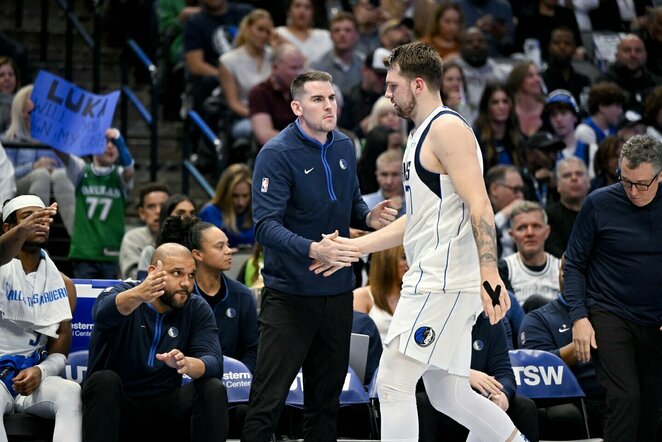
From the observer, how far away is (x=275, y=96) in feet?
38.0

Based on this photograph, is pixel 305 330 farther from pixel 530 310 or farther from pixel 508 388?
pixel 530 310

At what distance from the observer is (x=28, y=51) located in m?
13.2

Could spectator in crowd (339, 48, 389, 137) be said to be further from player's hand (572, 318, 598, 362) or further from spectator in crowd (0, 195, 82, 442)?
player's hand (572, 318, 598, 362)

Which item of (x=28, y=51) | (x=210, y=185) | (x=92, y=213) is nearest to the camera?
(x=92, y=213)

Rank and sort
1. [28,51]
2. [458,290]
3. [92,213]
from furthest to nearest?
1. [28,51]
2. [92,213]
3. [458,290]

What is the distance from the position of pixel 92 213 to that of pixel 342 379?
13.1 ft

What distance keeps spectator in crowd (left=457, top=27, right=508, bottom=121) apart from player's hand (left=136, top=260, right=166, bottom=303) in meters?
6.22

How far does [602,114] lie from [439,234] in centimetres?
635

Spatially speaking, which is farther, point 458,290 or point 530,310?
point 530,310

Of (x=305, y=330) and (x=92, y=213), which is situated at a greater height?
(x=92, y=213)

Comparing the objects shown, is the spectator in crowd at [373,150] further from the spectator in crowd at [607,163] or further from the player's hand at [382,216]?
the player's hand at [382,216]

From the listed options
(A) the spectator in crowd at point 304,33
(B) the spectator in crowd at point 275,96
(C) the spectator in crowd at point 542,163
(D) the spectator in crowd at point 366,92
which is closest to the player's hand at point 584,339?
(C) the spectator in crowd at point 542,163

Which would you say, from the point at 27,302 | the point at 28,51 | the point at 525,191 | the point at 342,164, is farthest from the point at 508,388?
the point at 28,51

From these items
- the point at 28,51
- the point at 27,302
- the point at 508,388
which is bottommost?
the point at 508,388
